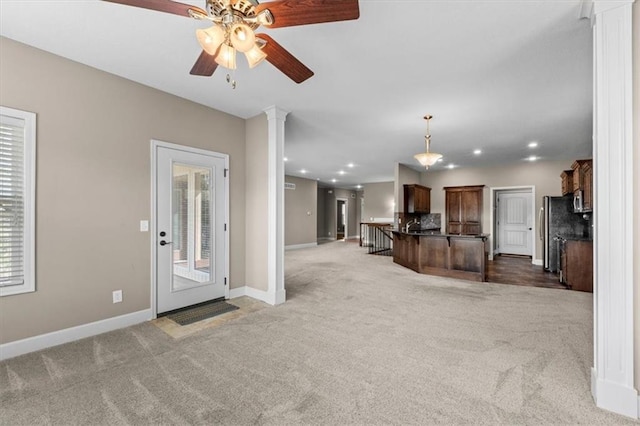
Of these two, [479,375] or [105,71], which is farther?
[105,71]

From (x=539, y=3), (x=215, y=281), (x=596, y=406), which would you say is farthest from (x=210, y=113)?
(x=596, y=406)

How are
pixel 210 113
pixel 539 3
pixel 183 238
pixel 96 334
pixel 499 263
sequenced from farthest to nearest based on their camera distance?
1. pixel 499 263
2. pixel 210 113
3. pixel 183 238
4. pixel 96 334
5. pixel 539 3

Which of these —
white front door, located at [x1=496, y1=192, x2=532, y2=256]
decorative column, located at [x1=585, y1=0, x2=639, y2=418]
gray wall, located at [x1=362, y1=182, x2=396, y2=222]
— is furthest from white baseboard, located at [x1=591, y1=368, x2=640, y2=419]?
gray wall, located at [x1=362, y1=182, x2=396, y2=222]

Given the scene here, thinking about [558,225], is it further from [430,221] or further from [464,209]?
[430,221]

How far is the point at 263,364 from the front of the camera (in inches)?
90.3

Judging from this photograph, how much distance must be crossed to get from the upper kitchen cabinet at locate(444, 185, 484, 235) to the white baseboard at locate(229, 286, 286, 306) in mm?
6568

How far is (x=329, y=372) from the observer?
2172 millimetres

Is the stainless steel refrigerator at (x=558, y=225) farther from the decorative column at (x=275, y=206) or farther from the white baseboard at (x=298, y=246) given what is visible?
the white baseboard at (x=298, y=246)

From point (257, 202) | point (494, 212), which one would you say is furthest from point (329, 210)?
point (257, 202)

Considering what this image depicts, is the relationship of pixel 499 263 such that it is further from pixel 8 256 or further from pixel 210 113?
pixel 8 256

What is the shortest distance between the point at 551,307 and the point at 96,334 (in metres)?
5.46

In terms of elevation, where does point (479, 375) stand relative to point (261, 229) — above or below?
below

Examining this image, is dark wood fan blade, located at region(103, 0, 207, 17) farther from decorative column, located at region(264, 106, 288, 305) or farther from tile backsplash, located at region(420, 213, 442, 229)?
tile backsplash, located at region(420, 213, 442, 229)

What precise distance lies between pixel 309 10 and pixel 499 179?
8.32 meters
